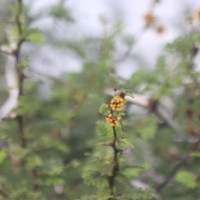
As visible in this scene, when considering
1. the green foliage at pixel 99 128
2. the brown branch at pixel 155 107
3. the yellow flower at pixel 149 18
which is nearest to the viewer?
the green foliage at pixel 99 128

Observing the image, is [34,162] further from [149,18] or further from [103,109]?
[149,18]

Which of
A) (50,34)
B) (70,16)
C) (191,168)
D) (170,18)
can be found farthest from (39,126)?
(170,18)

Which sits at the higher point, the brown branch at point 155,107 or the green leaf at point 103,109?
the brown branch at point 155,107

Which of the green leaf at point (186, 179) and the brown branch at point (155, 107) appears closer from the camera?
the green leaf at point (186, 179)

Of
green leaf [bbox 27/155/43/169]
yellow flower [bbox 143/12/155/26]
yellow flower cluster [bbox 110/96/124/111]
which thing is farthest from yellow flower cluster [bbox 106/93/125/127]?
yellow flower [bbox 143/12/155/26]

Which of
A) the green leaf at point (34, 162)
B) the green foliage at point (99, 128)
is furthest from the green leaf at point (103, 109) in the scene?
the green leaf at point (34, 162)

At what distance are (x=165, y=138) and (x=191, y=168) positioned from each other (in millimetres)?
103

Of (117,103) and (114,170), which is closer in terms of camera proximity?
(117,103)

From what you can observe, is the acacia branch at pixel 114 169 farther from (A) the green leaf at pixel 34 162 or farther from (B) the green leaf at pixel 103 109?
(A) the green leaf at pixel 34 162

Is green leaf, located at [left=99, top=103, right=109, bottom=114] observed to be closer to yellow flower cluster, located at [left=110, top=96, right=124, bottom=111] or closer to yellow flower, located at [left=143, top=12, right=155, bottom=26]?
yellow flower cluster, located at [left=110, top=96, right=124, bottom=111]

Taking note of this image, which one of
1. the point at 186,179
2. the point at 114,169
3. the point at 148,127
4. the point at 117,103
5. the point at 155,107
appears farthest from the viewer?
the point at 155,107

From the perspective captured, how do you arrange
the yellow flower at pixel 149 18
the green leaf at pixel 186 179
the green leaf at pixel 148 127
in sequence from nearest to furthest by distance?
the green leaf at pixel 186 179 → the green leaf at pixel 148 127 → the yellow flower at pixel 149 18

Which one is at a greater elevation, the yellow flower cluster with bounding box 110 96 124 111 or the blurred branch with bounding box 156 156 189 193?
the blurred branch with bounding box 156 156 189 193

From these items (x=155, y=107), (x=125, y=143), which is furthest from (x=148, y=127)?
(x=125, y=143)
